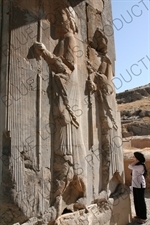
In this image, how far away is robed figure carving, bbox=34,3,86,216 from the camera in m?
4.20

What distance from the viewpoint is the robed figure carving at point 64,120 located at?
4195 mm

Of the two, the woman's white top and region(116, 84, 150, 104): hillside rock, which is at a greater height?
region(116, 84, 150, 104): hillside rock

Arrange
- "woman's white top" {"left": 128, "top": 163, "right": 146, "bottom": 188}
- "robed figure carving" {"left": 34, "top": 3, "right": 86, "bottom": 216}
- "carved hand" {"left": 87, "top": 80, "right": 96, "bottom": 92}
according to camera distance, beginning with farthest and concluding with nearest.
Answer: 1. "woman's white top" {"left": 128, "top": 163, "right": 146, "bottom": 188}
2. "carved hand" {"left": 87, "top": 80, "right": 96, "bottom": 92}
3. "robed figure carving" {"left": 34, "top": 3, "right": 86, "bottom": 216}

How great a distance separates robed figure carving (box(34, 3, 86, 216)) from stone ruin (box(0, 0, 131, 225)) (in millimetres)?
16

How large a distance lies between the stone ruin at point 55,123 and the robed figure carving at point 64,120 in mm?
16

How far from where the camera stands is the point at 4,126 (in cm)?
387

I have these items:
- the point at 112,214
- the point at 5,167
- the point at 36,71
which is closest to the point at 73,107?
the point at 36,71

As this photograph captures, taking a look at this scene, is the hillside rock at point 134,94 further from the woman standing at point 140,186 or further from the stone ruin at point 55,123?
the stone ruin at point 55,123

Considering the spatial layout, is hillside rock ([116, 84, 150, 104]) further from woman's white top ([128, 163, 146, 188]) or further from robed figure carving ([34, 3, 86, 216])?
robed figure carving ([34, 3, 86, 216])

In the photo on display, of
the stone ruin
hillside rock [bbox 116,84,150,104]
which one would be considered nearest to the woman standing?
the stone ruin

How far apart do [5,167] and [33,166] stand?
1.37ft

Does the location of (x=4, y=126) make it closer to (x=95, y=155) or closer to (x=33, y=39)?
(x=33, y=39)

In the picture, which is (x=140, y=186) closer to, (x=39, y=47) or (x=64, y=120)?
(x=64, y=120)

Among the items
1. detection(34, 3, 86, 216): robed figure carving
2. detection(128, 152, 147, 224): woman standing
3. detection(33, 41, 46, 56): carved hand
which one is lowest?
detection(128, 152, 147, 224): woman standing
